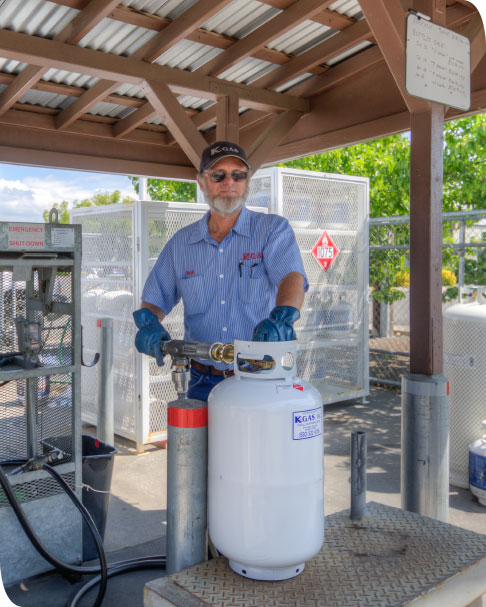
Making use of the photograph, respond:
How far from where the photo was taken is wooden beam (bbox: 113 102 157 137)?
6078 millimetres

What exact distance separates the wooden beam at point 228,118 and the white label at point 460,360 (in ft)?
8.71

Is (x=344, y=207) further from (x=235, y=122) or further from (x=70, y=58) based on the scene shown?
(x=70, y=58)

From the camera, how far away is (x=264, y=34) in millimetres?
4562

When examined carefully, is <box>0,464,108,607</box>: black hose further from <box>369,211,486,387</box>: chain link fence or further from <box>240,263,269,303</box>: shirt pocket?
<box>369,211,486,387</box>: chain link fence

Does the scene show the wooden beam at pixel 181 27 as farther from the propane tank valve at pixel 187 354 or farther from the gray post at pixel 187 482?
the gray post at pixel 187 482

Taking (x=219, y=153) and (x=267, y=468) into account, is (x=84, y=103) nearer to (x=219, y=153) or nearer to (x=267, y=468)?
(x=219, y=153)

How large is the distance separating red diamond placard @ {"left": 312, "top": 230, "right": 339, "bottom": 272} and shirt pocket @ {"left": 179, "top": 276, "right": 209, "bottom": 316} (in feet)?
14.2

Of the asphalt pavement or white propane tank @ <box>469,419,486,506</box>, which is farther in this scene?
white propane tank @ <box>469,419,486,506</box>

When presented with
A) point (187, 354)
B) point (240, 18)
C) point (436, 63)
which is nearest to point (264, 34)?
point (240, 18)

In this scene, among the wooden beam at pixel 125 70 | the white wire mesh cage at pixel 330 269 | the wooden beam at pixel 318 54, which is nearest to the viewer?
the wooden beam at pixel 125 70

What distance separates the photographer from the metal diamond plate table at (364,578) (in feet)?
5.49

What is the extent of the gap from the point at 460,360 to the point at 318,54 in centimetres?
287

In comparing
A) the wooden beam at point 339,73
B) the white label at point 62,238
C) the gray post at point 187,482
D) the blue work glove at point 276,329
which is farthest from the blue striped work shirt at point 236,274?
the wooden beam at point 339,73

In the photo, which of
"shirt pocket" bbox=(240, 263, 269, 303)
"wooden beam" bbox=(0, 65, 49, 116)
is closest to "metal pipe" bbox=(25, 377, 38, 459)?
"shirt pocket" bbox=(240, 263, 269, 303)
